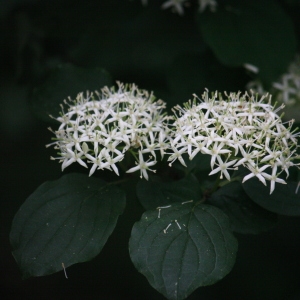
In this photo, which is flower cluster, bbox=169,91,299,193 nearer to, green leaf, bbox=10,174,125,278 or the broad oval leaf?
the broad oval leaf

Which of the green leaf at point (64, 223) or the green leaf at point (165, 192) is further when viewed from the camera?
the green leaf at point (165, 192)

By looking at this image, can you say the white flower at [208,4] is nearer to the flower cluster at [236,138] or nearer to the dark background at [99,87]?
the dark background at [99,87]

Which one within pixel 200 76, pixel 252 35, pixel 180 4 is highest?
pixel 180 4

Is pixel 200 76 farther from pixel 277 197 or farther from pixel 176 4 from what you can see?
pixel 277 197

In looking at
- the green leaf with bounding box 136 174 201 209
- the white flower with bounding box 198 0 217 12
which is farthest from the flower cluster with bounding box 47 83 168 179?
the white flower with bounding box 198 0 217 12

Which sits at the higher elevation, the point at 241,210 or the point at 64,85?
the point at 64,85

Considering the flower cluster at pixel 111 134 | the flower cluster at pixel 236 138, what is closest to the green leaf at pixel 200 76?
the flower cluster at pixel 111 134

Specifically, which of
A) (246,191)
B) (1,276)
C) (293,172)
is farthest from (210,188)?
(1,276)

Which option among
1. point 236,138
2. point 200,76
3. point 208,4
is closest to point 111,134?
point 236,138
